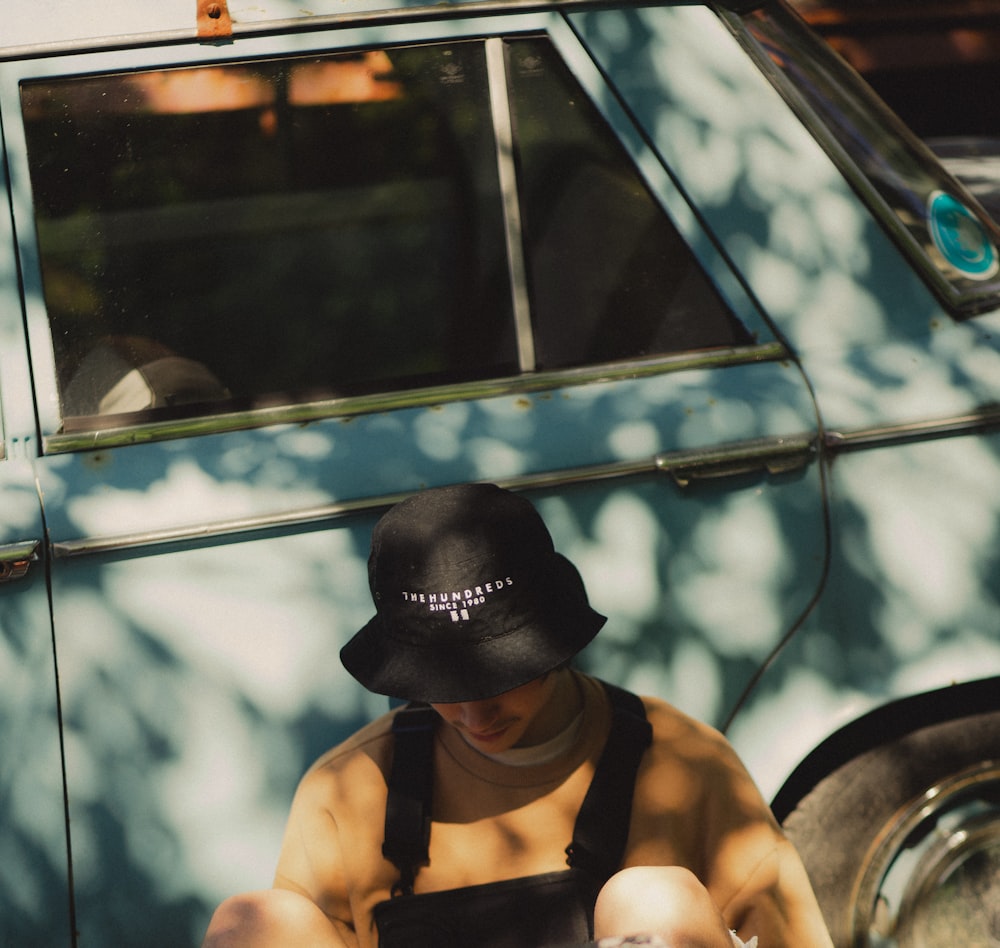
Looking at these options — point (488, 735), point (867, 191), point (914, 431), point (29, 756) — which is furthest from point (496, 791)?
point (867, 191)

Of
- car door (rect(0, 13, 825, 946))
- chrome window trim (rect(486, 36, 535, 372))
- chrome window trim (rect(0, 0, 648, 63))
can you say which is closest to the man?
car door (rect(0, 13, 825, 946))

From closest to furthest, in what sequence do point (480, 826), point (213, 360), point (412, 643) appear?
point (412, 643)
point (480, 826)
point (213, 360)

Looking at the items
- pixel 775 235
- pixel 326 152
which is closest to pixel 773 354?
pixel 775 235

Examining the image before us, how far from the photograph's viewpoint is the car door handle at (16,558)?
1985mm

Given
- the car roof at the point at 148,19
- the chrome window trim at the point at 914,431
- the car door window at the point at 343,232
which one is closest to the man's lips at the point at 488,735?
the car door window at the point at 343,232

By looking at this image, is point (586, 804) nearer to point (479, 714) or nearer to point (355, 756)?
point (479, 714)

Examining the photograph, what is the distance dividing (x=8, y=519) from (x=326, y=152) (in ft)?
2.74

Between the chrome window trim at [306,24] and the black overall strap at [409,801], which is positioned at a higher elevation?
the chrome window trim at [306,24]

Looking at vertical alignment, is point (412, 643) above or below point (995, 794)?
above

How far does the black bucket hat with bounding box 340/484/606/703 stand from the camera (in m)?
1.71

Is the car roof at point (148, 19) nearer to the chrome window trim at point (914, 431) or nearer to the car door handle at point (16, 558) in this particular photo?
the car door handle at point (16, 558)

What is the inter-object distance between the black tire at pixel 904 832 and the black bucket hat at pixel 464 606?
2.42 ft

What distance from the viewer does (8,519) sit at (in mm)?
2018

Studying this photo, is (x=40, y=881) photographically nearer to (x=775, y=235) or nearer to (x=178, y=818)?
(x=178, y=818)
